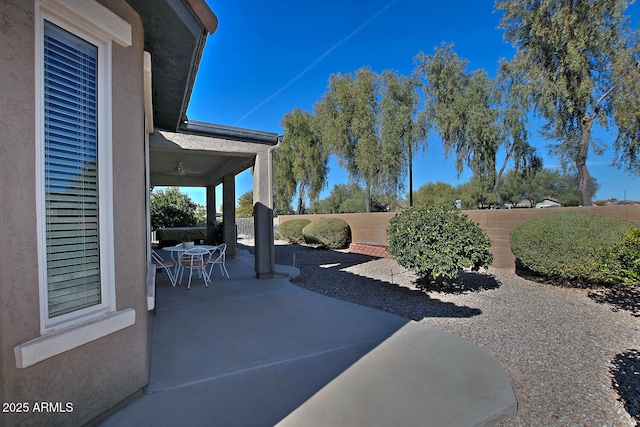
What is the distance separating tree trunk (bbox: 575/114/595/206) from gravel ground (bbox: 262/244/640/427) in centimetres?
652

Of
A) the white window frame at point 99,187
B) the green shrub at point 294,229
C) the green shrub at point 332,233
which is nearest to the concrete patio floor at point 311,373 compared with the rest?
the white window frame at point 99,187

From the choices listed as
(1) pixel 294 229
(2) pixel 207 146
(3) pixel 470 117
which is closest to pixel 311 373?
(2) pixel 207 146

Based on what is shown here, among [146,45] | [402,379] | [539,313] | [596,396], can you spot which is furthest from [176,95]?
[539,313]

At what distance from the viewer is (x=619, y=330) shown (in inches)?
170

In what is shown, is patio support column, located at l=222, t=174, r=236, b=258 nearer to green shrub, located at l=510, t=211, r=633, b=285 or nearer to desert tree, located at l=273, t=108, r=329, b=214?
green shrub, located at l=510, t=211, r=633, b=285

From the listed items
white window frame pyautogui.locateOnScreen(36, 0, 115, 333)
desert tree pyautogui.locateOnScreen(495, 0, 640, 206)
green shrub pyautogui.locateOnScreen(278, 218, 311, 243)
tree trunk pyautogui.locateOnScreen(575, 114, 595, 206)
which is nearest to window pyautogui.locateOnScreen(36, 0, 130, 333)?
white window frame pyautogui.locateOnScreen(36, 0, 115, 333)

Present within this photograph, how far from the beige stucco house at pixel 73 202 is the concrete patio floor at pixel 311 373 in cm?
49

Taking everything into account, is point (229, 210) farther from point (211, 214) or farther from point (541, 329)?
point (541, 329)

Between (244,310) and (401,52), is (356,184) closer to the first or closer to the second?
(401,52)

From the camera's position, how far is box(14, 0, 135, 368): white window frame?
1.90m

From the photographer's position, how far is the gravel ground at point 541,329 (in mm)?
2717

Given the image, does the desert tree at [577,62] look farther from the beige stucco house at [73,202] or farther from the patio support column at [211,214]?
the beige stucco house at [73,202]

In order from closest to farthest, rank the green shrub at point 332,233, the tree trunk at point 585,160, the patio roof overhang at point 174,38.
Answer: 1. the patio roof overhang at point 174,38
2. the tree trunk at point 585,160
3. the green shrub at point 332,233

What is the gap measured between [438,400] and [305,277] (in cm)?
577
